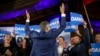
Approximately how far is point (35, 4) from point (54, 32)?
870 cm

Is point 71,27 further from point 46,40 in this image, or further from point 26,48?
point 46,40

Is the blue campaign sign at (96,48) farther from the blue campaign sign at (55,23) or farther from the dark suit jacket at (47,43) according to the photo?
the blue campaign sign at (55,23)

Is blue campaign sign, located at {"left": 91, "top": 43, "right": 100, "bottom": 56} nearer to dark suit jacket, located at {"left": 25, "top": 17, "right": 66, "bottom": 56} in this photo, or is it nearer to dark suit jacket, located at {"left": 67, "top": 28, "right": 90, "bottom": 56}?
dark suit jacket, located at {"left": 67, "top": 28, "right": 90, "bottom": 56}

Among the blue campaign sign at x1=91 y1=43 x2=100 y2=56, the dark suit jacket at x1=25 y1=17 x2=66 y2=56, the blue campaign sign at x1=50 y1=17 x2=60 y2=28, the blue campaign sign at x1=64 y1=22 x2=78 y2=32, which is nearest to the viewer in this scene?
the dark suit jacket at x1=25 y1=17 x2=66 y2=56

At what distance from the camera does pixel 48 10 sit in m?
15.4

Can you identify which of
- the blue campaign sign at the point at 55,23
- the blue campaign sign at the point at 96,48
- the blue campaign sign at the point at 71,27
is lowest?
the blue campaign sign at the point at 96,48

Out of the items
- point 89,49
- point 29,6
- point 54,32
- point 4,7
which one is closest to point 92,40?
point 89,49

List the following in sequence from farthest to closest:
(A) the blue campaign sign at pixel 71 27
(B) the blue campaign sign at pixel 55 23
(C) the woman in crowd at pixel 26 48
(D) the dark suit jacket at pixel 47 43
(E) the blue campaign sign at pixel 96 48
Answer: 1. (B) the blue campaign sign at pixel 55 23
2. (A) the blue campaign sign at pixel 71 27
3. (C) the woman in crowd at pixel 26 48
4. (E) the blue campaign sign at pixel 96 48
5. (D) the dark suit jacket at pixel 47 43

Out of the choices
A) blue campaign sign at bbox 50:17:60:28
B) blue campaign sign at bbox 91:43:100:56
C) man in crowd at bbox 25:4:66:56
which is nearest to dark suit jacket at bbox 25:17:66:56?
man in crowd at bbox 25:4:66:56

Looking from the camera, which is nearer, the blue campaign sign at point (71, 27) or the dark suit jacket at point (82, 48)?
the dark suit jacket at point (82, 48)

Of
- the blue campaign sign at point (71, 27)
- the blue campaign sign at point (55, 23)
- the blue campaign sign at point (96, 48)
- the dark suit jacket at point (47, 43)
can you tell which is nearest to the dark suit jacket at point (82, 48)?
the blue campaign sign at point (96, 48)

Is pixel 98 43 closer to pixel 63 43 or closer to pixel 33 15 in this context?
pixel 63 43

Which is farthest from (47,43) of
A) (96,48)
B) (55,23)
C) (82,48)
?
(55,23)

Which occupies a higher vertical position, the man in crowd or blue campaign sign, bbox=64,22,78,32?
blue campaign sign, bbox=64,22,78,32
